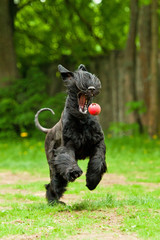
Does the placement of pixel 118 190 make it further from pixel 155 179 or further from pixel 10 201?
pixel 10 201

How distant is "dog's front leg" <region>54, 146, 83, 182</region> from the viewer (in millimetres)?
4297

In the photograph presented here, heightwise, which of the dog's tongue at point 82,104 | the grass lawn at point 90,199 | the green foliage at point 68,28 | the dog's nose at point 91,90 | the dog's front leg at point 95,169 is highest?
the green foliage at point 68,28

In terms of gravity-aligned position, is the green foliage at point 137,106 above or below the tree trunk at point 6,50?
below

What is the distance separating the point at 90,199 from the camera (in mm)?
5570

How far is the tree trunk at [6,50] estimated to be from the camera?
51.2 feet

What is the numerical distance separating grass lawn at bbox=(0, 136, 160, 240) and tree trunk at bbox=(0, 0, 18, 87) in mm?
3928

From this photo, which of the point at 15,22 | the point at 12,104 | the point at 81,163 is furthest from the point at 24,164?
the point at 15,22

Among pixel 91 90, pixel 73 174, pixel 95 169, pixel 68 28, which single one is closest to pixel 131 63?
pixel 68 28

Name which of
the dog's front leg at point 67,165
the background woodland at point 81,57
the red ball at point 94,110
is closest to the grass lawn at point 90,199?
the dog's front leg at point 67,165

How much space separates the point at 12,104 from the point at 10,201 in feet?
30.4

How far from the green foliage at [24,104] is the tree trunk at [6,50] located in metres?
0.47

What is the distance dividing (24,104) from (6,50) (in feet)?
8.33

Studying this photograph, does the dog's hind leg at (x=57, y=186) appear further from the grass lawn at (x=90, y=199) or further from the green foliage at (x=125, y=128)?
the green foliage at (x=125, y=128)

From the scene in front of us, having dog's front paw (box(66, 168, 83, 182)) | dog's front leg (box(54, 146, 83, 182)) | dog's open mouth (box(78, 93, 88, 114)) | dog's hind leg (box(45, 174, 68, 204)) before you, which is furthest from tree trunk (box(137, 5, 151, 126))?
dog's front paw (box(66, 168, 83, 182))
